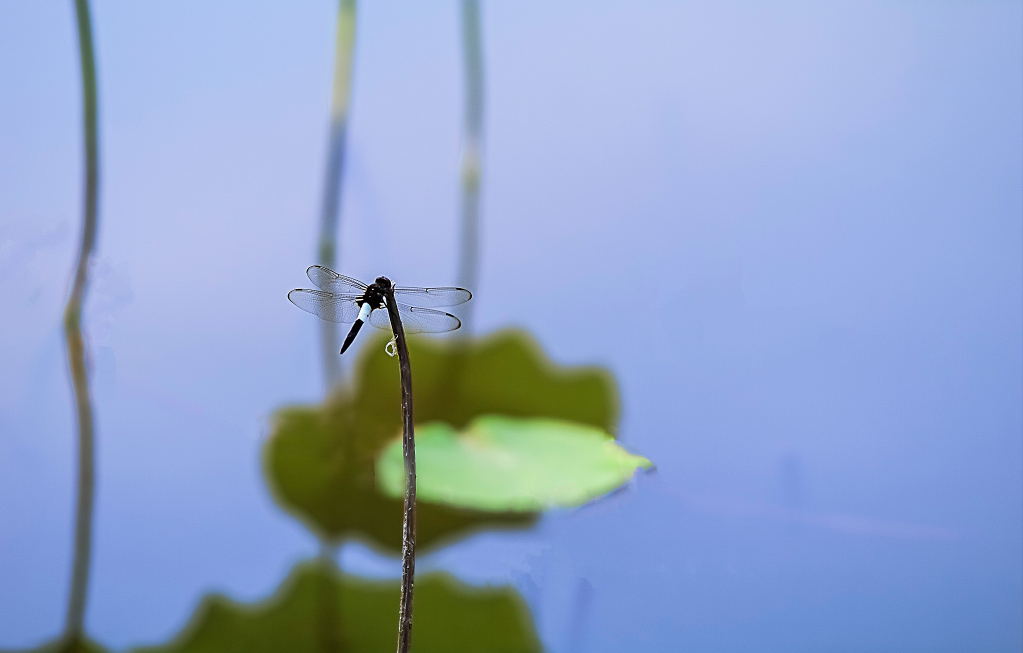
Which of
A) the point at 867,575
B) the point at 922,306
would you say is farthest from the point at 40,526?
the point at 922,306

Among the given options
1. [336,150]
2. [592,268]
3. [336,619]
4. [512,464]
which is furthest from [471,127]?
[336,619]

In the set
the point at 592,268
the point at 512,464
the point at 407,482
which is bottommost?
the point at 512,464

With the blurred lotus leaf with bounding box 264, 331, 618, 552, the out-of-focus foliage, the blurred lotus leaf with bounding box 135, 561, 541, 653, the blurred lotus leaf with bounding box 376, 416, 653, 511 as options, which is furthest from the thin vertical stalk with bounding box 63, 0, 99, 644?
the blurred lotus leaf with bounding box 376, 416, 653, 511

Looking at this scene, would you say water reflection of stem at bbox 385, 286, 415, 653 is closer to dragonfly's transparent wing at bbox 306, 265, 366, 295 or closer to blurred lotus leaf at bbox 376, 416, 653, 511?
dragonfly's transparent wing at bbox 306, 265, 366, 295

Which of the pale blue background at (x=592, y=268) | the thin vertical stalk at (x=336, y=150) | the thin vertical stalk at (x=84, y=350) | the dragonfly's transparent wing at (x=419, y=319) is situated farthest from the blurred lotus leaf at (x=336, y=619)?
the dragonfly's transparent wing at (x=419, y=319)

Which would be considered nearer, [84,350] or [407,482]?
[407,482]

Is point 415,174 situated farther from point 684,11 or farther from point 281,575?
point 281,575

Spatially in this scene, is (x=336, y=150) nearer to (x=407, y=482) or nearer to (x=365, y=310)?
(x=365, y=310)
